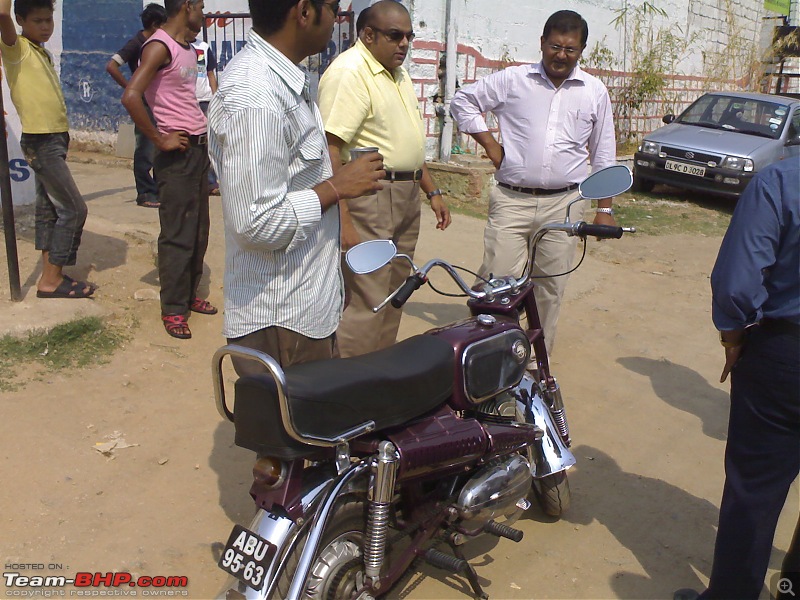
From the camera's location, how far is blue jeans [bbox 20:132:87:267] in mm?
4953

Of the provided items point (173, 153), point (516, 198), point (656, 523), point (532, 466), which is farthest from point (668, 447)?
point (173, 153)

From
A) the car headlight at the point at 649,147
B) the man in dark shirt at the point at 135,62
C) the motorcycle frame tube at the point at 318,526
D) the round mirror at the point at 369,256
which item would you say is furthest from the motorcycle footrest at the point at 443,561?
the car headlight at the point at 649,147

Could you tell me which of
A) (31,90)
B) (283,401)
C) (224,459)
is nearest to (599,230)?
(283,401)

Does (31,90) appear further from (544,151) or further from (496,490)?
(496,490)

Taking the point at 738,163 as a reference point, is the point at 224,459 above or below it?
below

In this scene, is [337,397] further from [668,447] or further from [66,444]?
[668,447]

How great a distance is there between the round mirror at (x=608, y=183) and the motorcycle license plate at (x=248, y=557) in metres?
1.81

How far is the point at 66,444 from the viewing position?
377cm

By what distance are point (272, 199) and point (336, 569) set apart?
3.72ft

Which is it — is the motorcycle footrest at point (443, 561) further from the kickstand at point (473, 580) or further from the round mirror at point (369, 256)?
the round mirror at point (369, 256)

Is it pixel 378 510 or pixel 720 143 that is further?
pixel 720 143

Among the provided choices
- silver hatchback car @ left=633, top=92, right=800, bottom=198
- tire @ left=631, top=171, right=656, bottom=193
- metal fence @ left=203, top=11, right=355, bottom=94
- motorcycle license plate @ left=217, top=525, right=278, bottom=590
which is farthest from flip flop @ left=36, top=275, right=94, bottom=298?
tire @ left=631, top=171, right=656, bottom=193

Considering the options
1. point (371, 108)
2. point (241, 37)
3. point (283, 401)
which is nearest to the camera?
point (283, 401)

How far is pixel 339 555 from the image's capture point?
242cm
